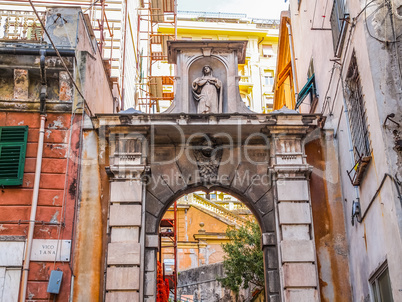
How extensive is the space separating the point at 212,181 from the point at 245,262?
963 centimetres

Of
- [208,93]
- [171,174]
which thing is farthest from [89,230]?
[208,93]

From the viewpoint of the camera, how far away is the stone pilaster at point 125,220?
11492 mm

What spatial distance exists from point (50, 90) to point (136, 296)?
5056 mm

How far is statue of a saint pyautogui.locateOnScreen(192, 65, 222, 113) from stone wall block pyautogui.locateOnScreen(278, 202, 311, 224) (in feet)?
9.58

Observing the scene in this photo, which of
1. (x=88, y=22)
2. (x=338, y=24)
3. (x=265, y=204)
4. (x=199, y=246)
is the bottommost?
(x=265, y=204)

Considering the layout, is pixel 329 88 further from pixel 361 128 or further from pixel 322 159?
pixel 361 128

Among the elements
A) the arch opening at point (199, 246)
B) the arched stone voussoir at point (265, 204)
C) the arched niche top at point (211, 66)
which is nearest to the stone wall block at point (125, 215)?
the arched stone voussoir at point (265, 204)

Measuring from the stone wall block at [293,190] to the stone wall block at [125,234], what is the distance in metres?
3.16

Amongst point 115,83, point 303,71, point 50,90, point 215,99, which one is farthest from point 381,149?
point 115,83

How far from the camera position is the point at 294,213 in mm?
12117

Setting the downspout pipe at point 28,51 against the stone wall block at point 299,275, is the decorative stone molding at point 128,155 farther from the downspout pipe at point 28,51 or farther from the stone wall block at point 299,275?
the stone wall block at point 299,275

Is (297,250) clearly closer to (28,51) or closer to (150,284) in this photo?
(150,284)

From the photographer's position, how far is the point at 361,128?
35.6ft

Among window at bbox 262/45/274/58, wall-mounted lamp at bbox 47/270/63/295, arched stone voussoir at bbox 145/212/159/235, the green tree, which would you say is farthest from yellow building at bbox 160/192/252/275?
window at bbox 262/45/274/58
